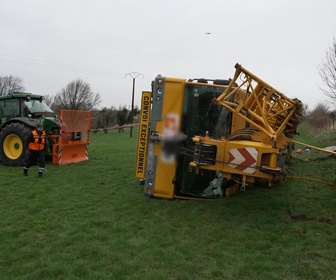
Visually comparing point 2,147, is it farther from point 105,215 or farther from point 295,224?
point 295,224

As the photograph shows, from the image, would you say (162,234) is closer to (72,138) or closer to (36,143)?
(36,143)

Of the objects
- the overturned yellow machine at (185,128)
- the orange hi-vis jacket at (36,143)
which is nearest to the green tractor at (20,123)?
the orange hi-vis jacket at (36,143)

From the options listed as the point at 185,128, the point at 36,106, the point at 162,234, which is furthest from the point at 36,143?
the point at 162,234

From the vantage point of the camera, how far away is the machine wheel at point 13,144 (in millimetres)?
10430

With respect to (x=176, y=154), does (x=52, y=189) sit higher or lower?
lower

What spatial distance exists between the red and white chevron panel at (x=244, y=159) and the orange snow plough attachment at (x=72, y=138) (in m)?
6.40

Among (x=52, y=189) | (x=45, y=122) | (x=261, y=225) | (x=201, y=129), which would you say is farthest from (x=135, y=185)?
(x=45, y=122)

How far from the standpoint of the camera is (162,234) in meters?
4.92

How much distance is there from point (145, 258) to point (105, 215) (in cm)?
172

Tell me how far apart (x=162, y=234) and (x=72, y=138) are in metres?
6.69

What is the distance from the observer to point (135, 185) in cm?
785

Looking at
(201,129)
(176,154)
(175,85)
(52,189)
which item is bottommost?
(52,189)

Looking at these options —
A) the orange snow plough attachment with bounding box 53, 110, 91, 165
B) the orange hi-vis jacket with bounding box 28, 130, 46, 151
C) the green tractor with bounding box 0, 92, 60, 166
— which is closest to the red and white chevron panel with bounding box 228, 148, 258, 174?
the orange hi-vis jacket with bounding box 28, 130, 46, 151

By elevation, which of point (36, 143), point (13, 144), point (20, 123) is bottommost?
point (13, 144)
